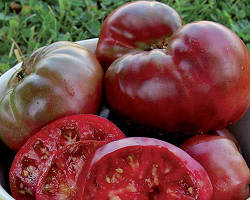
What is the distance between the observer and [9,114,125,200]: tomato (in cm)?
128

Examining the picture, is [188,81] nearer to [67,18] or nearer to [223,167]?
[223,167]

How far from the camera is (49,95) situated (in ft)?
4.34

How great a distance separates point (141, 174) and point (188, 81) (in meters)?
0.34

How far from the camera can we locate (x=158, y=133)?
1.39 m

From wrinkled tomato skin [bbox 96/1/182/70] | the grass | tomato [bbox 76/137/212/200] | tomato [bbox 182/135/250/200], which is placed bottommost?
the grass

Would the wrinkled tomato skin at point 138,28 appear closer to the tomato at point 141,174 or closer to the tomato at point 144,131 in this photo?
the tomato at point 144,131

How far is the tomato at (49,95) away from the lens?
133cm

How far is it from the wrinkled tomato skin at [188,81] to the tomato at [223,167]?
0.09 metres

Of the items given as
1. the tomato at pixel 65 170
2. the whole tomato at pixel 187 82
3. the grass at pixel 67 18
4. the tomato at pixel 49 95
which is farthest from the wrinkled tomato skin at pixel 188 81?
the grass at pixel 67 18

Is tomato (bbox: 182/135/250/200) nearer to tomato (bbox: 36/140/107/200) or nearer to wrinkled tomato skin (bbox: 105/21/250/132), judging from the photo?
wrinkled tomato skin (bbox: 105/21/250/132)

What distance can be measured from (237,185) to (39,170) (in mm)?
599

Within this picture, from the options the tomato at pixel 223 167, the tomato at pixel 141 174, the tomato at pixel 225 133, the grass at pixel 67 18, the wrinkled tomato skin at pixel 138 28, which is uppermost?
the wrinkled tomato skin at pixel 138 28

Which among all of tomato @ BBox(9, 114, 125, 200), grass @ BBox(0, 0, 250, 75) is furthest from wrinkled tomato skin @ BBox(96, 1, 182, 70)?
grass @ BBox(0, 0, 250, 75)

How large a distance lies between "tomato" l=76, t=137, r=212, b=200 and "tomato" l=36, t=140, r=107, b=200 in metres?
0.09
